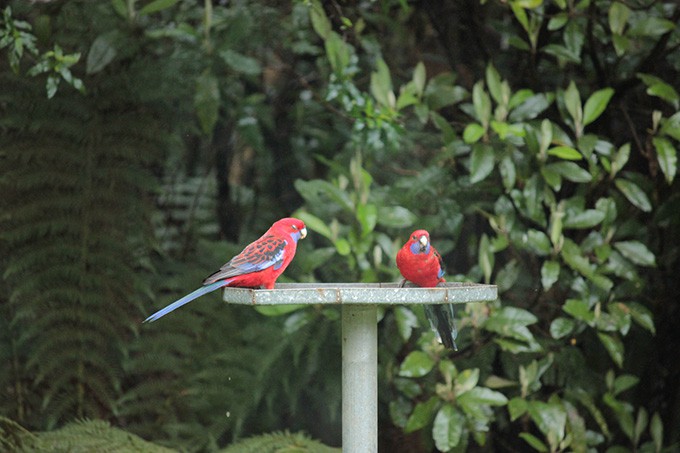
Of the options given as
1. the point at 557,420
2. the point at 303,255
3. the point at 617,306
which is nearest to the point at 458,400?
the point at 557,420

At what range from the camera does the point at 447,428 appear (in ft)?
8.35

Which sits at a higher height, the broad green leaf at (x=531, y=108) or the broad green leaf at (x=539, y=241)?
the broad green leaf at (x=531, y=108)

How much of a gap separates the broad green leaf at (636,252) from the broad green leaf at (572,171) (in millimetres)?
267

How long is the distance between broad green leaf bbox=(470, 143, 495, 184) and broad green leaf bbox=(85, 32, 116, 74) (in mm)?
1212

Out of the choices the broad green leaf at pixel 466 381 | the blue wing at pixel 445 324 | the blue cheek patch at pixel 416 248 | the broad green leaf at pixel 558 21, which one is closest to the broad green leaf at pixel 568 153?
the broad green leaf at pixel 558 21

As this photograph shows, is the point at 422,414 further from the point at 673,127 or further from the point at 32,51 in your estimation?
the point at 32,51

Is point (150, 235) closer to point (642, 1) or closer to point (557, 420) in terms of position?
point (557, 420)

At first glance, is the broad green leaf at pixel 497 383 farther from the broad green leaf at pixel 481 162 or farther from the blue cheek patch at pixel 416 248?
the blue cheek patch at pixel 416 248

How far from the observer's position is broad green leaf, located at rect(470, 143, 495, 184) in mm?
2635

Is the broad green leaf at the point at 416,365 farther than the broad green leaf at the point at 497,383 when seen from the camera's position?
No

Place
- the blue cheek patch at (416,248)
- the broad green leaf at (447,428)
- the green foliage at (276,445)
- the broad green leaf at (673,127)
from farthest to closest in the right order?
the broad green leaf at (673,127)
the broad green leaf at (447,428)
the green foliage at (276,445)
the blue cheek patch at (416,248)

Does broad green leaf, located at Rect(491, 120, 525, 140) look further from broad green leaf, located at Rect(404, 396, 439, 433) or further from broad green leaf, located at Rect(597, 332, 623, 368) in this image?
broad green leaf, located at Rect(404, 396, 439, 433)

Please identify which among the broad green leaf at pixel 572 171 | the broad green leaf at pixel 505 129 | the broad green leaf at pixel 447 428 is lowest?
the broad green leaf at pixel 447 428

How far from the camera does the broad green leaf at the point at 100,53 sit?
2816 mm
